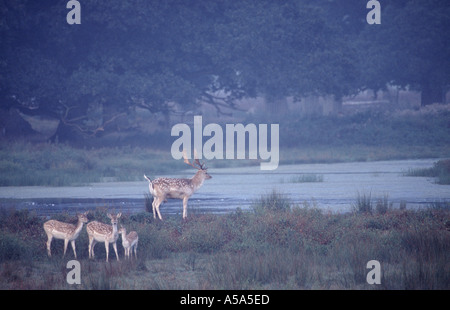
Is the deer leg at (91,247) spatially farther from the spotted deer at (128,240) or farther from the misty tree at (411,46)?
the misty tree at (411,46)

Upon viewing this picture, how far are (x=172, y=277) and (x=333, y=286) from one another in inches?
118

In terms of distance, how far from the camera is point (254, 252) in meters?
13.1

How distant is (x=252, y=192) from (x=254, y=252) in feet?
37.2

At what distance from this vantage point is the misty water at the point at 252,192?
19828 mm

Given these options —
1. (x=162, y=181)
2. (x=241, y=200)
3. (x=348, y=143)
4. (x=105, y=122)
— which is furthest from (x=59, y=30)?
(x=162, y=181)

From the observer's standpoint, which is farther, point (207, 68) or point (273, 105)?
point (273, 105)

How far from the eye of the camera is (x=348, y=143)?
46188 millimetres

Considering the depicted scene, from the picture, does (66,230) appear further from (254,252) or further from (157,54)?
(157,54)

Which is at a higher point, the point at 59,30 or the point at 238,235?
the point at 59,30

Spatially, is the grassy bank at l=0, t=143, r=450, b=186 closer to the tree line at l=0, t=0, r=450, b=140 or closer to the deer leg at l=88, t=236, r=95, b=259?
the tree line at l=0, t=0, r=450, b=140

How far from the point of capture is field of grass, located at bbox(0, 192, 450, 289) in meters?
11.1

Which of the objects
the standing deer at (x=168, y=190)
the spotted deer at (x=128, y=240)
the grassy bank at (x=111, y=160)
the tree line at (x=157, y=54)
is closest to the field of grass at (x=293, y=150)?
the grassy bank at (x=111, y=160)

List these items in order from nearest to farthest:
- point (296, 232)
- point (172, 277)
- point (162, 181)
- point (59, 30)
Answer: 1. point (172, 277)
2. point (296, 232)
3. point (162, 181)
4. point (59, 30)

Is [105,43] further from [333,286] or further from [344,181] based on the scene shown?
[333,286]
